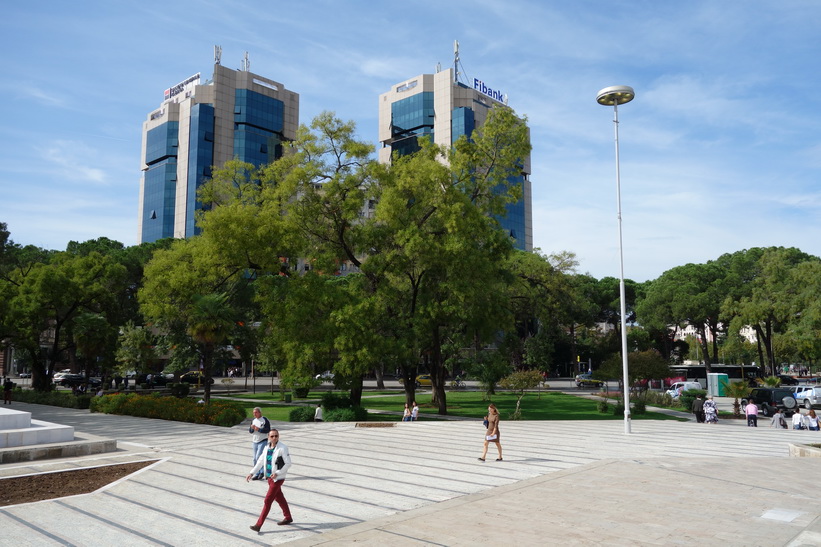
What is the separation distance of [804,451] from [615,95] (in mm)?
13704

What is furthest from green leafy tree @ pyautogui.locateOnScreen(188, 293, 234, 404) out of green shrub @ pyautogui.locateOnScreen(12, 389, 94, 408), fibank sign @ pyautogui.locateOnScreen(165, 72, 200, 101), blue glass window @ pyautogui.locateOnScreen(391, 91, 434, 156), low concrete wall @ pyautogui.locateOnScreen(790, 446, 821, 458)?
fibank sign @ pyautogui.locateOnScreen(165, 72, 200, 101)

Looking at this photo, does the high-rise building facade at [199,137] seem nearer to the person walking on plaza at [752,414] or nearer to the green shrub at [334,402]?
the green shrub at [334,402]

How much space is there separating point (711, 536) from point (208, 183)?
1306 inches

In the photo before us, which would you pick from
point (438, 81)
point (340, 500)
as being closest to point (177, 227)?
point (438, 81)

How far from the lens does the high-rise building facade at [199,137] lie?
103000 millimetres

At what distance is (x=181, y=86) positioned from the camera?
114m

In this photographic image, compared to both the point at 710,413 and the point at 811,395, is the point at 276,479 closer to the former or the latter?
the point at 710,413

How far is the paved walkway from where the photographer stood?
360 inches

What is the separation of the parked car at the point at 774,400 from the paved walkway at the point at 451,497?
15.8 metres

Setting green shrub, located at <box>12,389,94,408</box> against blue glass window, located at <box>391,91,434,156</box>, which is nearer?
green shrub, located at <box>12,389,94,408</box>

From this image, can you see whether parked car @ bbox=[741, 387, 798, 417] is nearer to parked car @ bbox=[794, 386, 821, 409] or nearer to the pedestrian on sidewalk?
the pedestrian on sidewalk

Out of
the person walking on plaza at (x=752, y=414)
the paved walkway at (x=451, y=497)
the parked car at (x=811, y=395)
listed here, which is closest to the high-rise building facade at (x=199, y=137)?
the parked car at (x=811, y=395)

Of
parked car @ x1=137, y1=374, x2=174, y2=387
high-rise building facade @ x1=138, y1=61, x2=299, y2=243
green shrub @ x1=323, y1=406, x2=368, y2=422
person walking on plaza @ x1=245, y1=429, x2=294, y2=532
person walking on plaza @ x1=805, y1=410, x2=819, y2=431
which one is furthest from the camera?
high-rise building facade @ x1=138, y1=61, x2=299, y2=243

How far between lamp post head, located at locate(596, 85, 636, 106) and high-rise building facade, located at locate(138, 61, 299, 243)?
86041 mm
